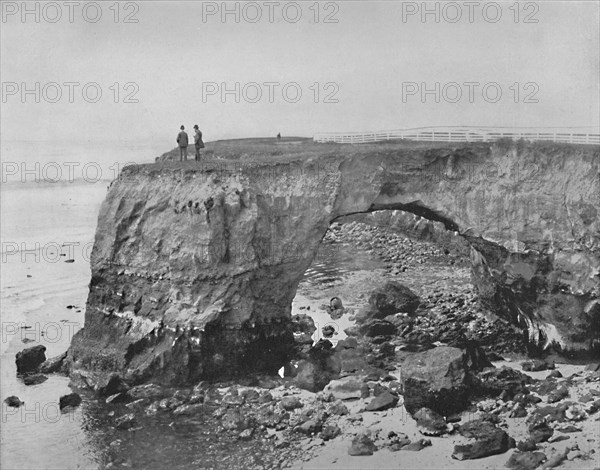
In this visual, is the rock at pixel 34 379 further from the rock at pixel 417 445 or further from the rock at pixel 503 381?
the rock at pixel 503 381

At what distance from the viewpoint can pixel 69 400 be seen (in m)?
27.0

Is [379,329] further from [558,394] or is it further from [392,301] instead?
[558,394]

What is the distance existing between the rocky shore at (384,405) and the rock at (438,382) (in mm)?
35

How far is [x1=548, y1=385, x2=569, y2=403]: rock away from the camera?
1001 inches

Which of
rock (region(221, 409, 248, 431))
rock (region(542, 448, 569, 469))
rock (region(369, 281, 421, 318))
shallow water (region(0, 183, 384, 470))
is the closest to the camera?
rock (region(542, 448, 569, 469))

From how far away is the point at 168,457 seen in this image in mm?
22828

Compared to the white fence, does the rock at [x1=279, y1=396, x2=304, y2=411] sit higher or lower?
lower

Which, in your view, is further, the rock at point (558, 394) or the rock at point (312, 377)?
the rock at point (312, 377)

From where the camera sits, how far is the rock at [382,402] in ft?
83.5

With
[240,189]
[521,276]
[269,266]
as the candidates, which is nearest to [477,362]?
[521,276]

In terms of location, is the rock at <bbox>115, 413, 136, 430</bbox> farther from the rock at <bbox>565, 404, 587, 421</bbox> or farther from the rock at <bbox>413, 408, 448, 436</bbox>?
the rock at <bbox>565, 404, 587, 421</bbox>

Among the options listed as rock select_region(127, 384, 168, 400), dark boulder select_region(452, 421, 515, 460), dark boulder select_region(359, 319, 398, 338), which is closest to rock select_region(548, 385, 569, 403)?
dark boulder select_region(452, 421, 515, 460)

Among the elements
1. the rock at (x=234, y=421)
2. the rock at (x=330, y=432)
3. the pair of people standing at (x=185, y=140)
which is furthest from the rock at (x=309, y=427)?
the pair of people standing at (x=185, y=140)

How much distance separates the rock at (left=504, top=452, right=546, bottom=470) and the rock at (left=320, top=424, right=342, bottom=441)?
527 centimetres
